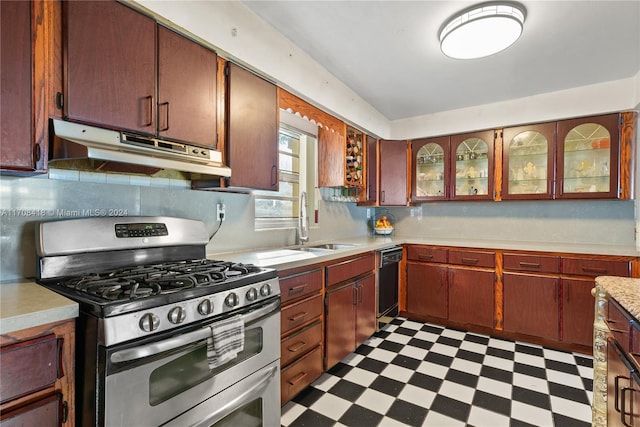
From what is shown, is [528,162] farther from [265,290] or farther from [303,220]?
[265,290]

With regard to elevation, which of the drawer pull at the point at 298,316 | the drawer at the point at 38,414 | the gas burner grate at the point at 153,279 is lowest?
the drawer pull at the point at 298,316

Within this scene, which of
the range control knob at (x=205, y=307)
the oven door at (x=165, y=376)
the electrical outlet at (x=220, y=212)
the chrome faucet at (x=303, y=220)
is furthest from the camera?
the chrome faucet at (x=303, y=220)

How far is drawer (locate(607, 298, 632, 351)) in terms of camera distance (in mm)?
1067

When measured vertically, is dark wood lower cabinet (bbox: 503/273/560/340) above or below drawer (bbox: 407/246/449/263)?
below

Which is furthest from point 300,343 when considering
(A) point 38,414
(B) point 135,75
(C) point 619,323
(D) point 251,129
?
(B) point 135,75

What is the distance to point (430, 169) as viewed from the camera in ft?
12.3

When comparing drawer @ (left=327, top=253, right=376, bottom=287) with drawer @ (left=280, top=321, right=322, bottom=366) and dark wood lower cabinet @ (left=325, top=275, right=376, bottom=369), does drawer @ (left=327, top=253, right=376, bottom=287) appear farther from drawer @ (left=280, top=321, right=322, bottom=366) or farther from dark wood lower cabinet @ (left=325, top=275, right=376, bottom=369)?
drawer @ (left=280, top=321, right=322, bottom=366)

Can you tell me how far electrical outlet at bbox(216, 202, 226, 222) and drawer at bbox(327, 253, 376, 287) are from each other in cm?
82

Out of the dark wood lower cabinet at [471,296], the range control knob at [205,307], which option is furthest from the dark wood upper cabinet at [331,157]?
the range control knob at [205,307]

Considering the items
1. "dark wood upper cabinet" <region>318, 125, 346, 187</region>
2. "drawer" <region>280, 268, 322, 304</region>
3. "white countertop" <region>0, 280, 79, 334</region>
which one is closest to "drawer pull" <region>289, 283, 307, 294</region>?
"drawer" <region>280, 268, 322, 304</region>

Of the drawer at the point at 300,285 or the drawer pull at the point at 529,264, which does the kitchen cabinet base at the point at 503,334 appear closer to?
the drawer pull at the point at 529,264

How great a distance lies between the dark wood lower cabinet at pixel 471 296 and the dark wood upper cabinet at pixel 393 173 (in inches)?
41.4

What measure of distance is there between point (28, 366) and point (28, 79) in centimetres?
97

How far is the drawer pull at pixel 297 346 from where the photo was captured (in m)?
1.84
